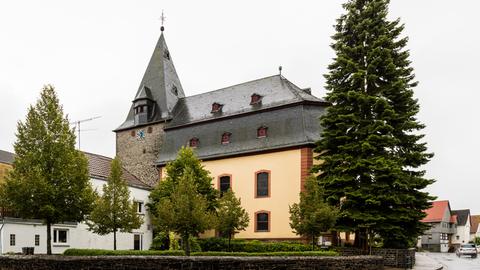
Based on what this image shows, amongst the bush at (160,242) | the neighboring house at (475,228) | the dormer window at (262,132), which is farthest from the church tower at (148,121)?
the neighboring house at (475,228)

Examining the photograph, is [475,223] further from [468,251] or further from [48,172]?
[48,172]

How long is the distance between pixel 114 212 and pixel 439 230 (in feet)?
205

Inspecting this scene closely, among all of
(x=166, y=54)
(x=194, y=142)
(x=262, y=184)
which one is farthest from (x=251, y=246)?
(x=166, y=54)

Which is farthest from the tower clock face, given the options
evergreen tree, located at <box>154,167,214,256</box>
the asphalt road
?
the asphalt road

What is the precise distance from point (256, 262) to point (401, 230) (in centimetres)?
1176

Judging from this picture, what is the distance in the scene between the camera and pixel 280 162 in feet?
109

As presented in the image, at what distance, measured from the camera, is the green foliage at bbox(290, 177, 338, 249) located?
23.7 m

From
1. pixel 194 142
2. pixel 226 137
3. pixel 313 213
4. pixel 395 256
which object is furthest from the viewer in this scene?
pixel 194 142

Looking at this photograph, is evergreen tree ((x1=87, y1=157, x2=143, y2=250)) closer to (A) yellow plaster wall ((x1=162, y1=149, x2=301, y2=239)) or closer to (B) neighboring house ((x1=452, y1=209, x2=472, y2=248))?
(A) yellow plaster wall ((x1=162, y1=149, x2=301, y2=239))

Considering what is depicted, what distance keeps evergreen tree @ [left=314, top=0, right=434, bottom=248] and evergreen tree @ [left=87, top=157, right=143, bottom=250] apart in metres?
10.2

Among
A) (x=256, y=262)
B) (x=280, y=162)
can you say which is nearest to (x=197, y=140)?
(x=280, y=162)

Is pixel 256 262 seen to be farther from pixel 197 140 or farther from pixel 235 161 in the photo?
pixel 197 140

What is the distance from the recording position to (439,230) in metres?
74.2

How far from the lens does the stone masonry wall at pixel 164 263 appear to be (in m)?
15.8
